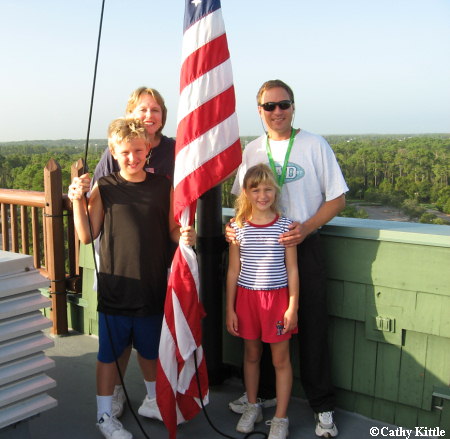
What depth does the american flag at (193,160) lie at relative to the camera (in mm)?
2443

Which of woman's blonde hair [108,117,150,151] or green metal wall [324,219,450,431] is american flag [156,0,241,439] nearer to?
woman's blonde hair [108,117,150,151]

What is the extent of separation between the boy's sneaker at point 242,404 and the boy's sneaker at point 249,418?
0.10 meters

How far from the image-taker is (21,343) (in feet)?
7.25

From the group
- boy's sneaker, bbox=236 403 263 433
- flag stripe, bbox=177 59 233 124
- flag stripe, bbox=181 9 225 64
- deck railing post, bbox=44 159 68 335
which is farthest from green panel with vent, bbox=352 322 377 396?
deck railing post, bbox=44 159 68 335

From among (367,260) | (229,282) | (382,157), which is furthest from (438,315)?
(382,157)

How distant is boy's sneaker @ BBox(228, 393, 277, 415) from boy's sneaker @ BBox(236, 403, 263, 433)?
0.32ft

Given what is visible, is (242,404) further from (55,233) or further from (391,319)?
(55,233)

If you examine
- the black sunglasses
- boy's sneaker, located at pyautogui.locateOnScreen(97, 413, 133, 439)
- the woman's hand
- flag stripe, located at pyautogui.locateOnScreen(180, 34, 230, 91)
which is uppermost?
flag stripe, located at pyautogui.locateOnScreen(180, 34, 230, 91)

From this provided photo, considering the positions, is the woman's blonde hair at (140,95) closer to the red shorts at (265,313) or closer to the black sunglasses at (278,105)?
the black sunglasses at (278,105)

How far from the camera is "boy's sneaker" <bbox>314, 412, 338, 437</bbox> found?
250 centimetres

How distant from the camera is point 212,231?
2.82 m

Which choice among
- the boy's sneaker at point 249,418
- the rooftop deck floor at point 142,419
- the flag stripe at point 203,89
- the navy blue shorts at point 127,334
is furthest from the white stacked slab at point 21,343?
the flag stripe at point 203,89

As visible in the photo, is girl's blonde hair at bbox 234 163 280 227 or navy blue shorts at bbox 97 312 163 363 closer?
girl's blonde hair at bbox 234 163 280 227

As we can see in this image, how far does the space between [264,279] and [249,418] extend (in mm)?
758
